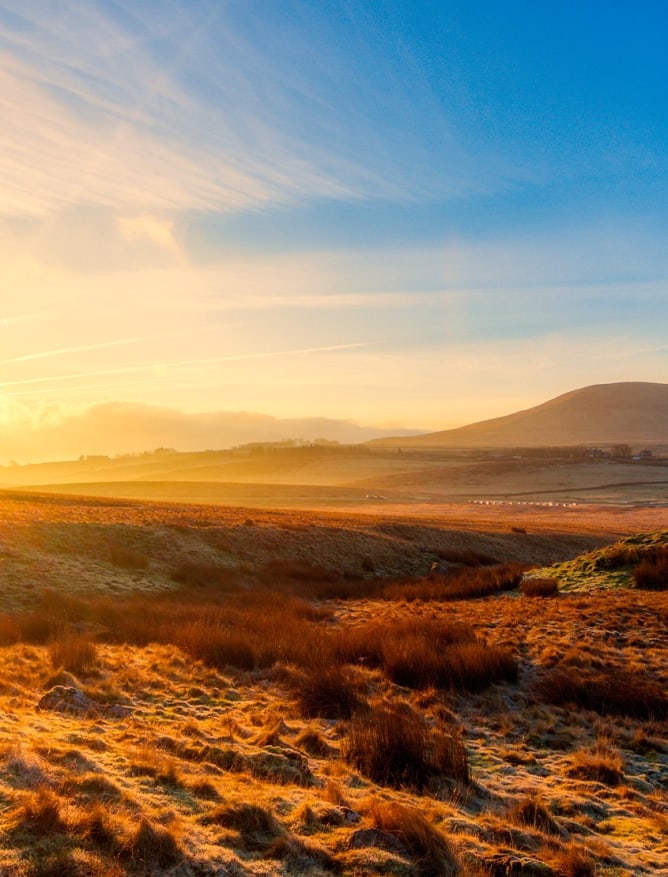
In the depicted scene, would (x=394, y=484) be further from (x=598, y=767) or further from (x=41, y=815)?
(x=41, y=815)

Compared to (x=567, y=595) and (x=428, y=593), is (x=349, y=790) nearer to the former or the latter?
(x=567, y=595)

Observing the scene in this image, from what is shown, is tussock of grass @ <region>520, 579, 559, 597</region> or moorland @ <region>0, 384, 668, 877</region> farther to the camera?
tussock of grass @ <region>520, 579, 559, 597</region>

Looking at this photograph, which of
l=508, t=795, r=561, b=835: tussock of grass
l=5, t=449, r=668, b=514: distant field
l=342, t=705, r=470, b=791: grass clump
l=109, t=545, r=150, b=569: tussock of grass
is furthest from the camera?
l=5, t=449, r=668, b=514: distant field

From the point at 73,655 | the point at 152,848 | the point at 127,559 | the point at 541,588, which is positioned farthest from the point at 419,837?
the point at 127,559

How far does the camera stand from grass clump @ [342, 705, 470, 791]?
6457 mm

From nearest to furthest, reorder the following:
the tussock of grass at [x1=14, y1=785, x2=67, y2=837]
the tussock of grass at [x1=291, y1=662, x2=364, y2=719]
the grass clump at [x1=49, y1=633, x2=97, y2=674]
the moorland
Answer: the tussock of grass at [x1=14, y1=785, x2=67, y2=837], the moorland, the tussock of grass at [x1=291, y1=662, x2=364, y2=719], the grass clump at [x1=49, y1=633, x2=97, y2=674]

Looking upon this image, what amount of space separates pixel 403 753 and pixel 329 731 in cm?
153

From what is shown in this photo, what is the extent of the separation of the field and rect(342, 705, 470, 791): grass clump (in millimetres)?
26

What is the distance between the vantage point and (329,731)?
7953 mm

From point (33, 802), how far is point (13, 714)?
3176mm

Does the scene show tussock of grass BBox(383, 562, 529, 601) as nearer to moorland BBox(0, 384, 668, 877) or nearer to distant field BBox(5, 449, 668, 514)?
moorland BBox(0, 384, 668, 877)

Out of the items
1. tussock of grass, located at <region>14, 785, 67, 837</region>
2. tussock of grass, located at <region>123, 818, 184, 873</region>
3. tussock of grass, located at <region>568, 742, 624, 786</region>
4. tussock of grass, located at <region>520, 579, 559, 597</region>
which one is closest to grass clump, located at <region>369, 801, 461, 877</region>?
tussock of grass, located at <region>123, 818, 184, 873</region>

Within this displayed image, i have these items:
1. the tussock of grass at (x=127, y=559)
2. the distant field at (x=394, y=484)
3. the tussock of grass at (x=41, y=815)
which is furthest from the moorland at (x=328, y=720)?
the distant field at (x=394, y=484)

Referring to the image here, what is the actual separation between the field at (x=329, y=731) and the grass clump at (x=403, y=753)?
0.03m
